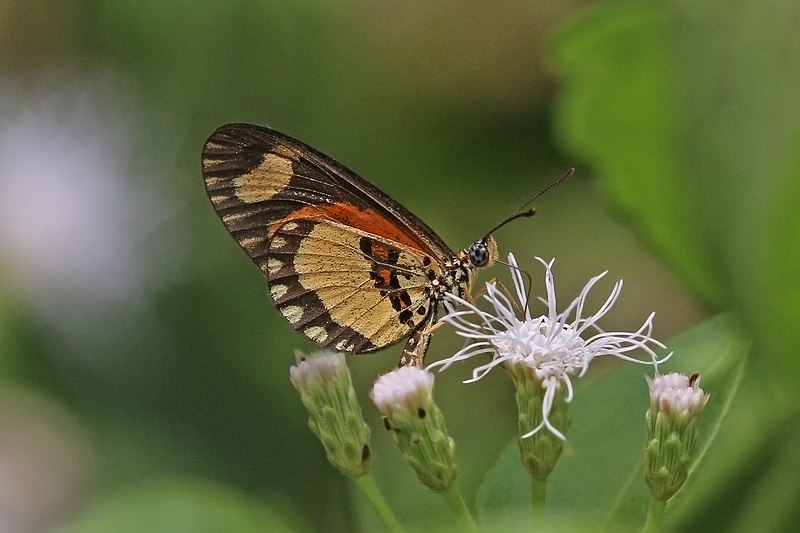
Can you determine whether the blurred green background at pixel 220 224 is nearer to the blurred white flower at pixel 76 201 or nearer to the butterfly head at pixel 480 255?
the blurred white flower at pixel 76 201

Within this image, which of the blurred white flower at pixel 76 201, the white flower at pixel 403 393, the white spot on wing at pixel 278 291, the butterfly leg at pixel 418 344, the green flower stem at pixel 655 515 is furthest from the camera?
the blurred white flower at pixel 76 201

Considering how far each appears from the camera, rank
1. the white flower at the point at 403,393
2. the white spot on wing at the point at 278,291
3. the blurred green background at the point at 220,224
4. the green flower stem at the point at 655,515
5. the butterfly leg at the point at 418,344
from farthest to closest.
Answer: the blurred green background at the point at 220,224 → the white spot on wing at the point at 278,291 → the butterfly leg at the point at 418,344 → the white flower at the point at 403,393 → the green flower stem at the point at 655,515

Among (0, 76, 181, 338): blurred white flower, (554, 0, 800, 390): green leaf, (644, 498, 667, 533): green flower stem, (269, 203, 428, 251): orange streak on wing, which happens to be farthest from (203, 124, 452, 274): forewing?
(0, 76, 181, 338): blurred white flower

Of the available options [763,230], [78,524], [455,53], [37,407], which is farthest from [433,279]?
[455,53]

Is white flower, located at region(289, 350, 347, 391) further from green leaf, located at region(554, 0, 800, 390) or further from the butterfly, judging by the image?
green leaf, located at region(554, 0, 800, 390)

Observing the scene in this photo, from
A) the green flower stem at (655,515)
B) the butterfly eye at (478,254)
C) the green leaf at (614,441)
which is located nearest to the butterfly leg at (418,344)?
the butterfly eye at (478,254)

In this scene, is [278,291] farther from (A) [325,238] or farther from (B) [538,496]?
(B) [538,496]

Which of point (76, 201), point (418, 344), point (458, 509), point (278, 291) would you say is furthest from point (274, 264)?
point (76, 201)
